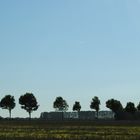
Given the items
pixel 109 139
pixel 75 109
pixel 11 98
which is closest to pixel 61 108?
pixel 75 109

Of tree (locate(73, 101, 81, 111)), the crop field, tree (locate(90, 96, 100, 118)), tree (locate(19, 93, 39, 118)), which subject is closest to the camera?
the crop field

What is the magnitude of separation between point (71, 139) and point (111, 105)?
14071cm

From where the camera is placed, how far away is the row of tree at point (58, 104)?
158 metres

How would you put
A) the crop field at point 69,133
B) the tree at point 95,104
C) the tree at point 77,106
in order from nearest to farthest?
the crop field at point 69,133
the tree at point 95,104
the tree at point 77,106

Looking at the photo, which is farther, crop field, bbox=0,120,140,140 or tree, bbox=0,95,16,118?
tree, bbox=0,95,16,118

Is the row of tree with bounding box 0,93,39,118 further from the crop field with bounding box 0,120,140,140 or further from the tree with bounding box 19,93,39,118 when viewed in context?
the crop field with bounding box 0,120,140,140

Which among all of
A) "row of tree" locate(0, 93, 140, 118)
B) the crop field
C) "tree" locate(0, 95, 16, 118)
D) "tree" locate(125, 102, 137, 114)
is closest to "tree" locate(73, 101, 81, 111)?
"row of tree" locate(0, 93, 140, 118)

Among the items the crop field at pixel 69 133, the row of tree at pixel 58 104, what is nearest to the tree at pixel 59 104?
the row of tree at pixel 58 104

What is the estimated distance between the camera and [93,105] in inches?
6954

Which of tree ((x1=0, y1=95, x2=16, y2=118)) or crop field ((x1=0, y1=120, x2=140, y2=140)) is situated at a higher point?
tree ((x1=0, y1=95, x2=16, y2=118))

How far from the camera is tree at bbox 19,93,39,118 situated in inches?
6191

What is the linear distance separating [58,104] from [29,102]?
20.4 metres

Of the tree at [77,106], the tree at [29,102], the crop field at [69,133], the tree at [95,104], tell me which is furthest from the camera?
the tree at [77,106]

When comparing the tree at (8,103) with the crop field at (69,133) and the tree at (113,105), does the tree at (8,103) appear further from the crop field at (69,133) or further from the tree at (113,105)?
the crop field at (69,133)
